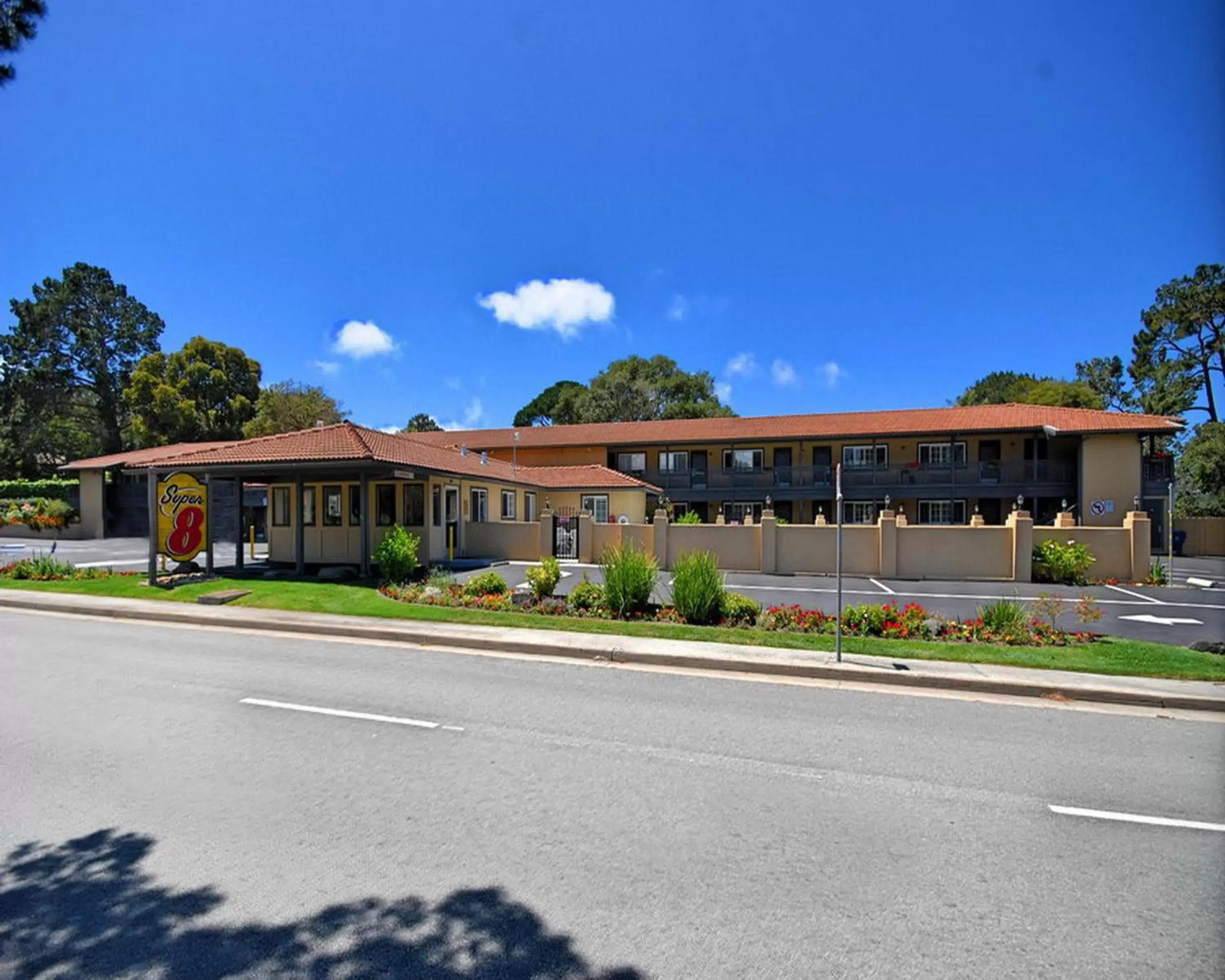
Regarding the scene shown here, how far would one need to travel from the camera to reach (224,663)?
8.98 m

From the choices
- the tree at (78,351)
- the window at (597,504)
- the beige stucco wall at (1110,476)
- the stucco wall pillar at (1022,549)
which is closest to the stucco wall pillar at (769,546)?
the stucco wall pillar at (1022,549)

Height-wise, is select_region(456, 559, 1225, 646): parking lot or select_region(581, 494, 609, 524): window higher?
select_region(581, 494, 609, 524): window

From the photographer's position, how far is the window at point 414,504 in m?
21.3

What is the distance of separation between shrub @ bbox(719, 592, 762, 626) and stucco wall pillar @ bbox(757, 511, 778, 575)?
8.53m

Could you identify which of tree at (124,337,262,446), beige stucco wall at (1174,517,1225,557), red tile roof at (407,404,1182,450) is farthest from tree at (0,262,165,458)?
beige stucco wall at (1174,517,1225,557)

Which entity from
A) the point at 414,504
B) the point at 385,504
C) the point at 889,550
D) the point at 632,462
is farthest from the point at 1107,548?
the point at 632,462

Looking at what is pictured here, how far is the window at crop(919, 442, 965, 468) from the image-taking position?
34.4 m

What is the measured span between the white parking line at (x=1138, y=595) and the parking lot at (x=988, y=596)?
1.1 inches

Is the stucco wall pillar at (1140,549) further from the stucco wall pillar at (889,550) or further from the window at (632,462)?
the window at (632,462)

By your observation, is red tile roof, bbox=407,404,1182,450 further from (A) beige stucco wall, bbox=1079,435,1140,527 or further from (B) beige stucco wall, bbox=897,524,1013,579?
(B) beige stucco wall, bbox=897,524,1013,579

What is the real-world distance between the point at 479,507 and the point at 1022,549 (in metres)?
18.5

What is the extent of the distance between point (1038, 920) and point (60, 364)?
69.8 m

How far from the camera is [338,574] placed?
17.9 meters

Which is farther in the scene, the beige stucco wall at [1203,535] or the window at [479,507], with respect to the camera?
the beige stucco wall at [1203,535]
